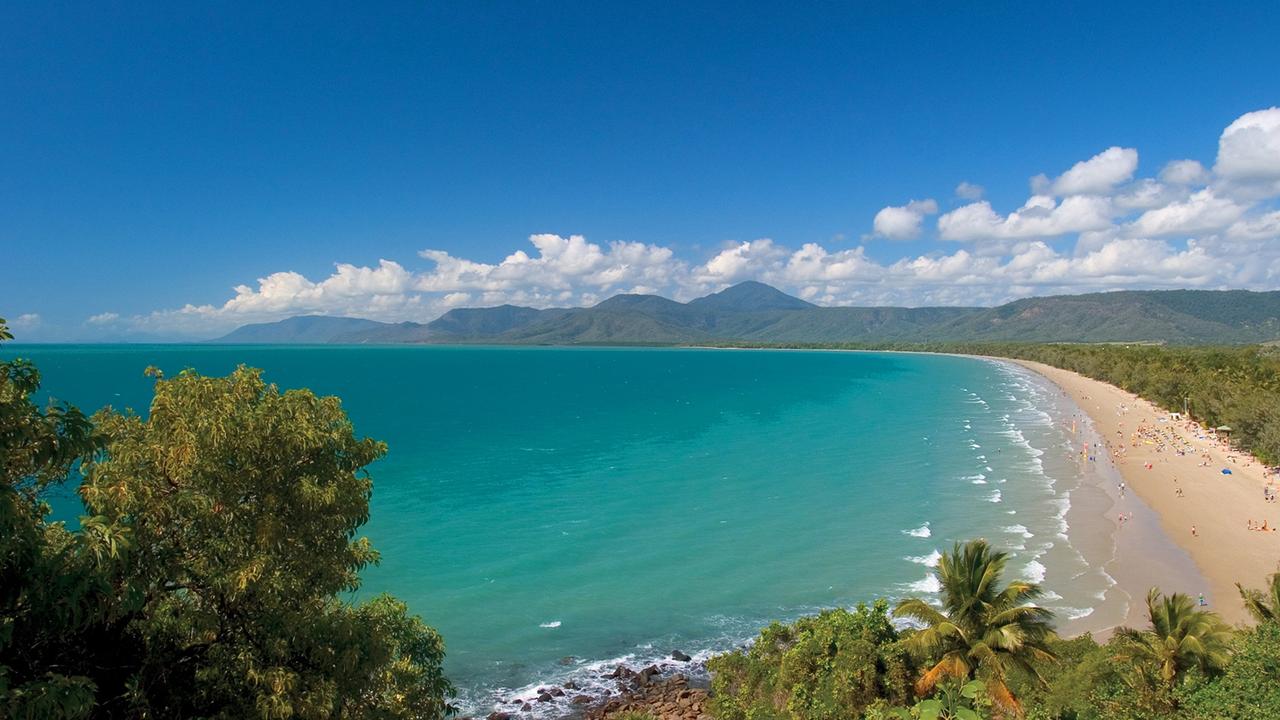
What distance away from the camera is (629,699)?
2614 centimetres

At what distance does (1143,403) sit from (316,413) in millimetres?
146129

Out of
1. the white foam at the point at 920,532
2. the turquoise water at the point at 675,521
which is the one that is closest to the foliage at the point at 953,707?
the turquoise water at the point at 675,521

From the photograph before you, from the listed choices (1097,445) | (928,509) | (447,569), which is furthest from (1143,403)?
(447,569)

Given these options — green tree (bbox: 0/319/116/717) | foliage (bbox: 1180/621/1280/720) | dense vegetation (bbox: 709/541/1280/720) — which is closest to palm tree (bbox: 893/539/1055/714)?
dense vegetation (bbox: 709/541/1280/720)

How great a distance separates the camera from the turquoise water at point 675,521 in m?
33.3

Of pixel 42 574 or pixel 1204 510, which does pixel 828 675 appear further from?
pixel 1204 510

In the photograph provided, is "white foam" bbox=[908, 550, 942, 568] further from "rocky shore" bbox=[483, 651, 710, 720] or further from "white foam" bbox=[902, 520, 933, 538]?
"rocky shore" bbox=[483, 651, 710, 720]

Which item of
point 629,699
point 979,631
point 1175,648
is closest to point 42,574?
point 979,631

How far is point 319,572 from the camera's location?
37.3ft

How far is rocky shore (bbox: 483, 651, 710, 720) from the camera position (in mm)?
24922

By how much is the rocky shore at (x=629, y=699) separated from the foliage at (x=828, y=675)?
2378mm

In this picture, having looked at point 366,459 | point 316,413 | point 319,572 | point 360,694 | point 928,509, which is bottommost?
point 928,509

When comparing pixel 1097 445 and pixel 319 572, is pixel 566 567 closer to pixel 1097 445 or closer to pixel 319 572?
pixel 319 572

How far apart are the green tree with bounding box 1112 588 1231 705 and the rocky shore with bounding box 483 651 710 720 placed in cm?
1357
